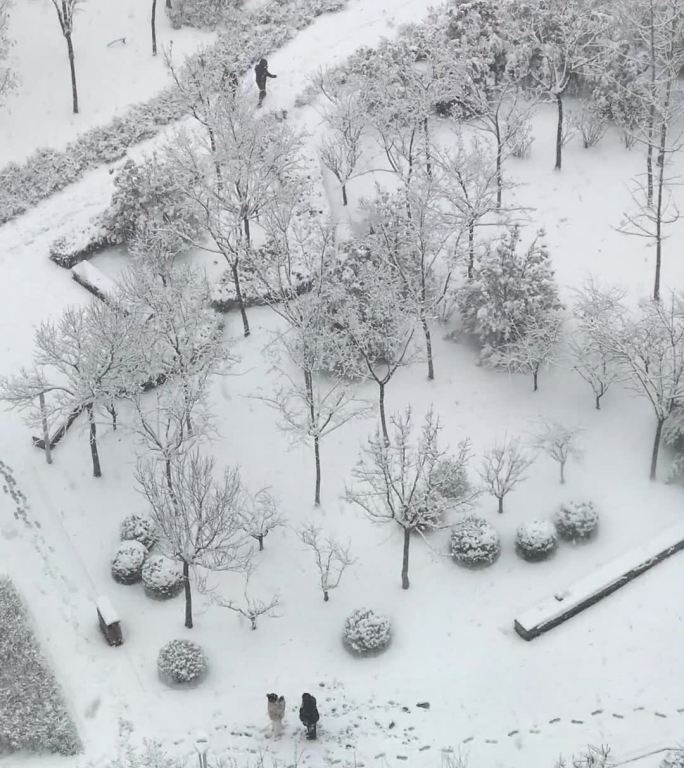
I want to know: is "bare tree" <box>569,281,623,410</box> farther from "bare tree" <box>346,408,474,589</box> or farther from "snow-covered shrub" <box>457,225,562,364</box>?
"bare tree" <box>346,408,474,589</box>

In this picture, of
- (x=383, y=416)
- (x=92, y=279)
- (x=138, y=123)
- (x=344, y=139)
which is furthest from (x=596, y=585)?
(x=138, y=123)

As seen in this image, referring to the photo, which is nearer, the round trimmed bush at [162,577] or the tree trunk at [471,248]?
the round trimmed bush at [162,577]

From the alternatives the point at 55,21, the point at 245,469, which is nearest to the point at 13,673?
the point at 245,469

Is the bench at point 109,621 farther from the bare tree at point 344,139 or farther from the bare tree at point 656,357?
the bare tree at point 344,139

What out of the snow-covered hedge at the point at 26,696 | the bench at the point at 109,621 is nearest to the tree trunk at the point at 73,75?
the snow-covered hedge at the point at 26,696

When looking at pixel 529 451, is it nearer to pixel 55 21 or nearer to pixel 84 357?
pixel 84 357
